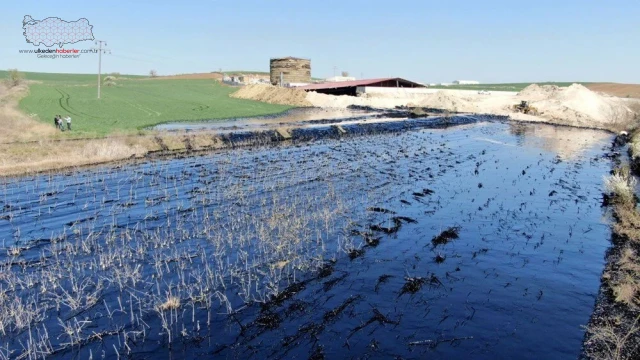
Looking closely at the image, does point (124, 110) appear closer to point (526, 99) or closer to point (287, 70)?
point (287, 70)

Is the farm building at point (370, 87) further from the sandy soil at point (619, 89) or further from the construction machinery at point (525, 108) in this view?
the sandy soil at point (619, 89)

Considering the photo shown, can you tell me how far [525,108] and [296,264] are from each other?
70296mm

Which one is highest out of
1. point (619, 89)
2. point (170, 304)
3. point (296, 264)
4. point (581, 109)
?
point (619, 89)

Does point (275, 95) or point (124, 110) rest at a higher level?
point (275, 95)

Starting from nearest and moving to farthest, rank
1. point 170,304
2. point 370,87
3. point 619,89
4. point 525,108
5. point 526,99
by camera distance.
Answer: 1. point 170,304
2. point 525,108
3. point 526,99
4. point 370,87
5. point 619,89

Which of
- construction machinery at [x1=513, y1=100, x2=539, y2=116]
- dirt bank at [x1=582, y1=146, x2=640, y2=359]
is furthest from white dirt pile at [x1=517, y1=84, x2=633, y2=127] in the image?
dirt bank at [x1=582, y1=146, x2=640, y2=359]

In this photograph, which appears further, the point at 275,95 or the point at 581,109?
the point at 275,95

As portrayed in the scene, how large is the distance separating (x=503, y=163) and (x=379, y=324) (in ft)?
83.6

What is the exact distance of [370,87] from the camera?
301ft

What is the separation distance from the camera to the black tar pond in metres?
10.1

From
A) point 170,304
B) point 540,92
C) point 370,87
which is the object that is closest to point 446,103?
point 540,92

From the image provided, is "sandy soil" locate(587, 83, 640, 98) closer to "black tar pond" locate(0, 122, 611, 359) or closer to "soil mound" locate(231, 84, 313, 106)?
"soil mound" locate(231, 84, 313, 106)

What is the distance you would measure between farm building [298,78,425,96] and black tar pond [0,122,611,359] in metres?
65.6

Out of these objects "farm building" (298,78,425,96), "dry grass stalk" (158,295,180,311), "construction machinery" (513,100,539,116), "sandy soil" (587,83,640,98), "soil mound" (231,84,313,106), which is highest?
"sandy soil" (587,83,640,98)
